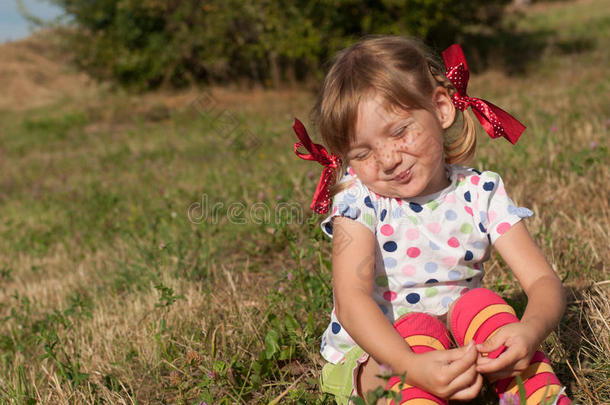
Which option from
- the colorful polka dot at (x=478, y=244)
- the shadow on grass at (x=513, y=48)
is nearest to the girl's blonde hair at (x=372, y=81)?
the colorful polka dot at (x=478, y=244)

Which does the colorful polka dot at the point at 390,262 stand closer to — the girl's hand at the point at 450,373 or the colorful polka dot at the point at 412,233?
the colorful polka dot at the point at 412,233

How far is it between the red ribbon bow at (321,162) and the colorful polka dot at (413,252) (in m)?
0.39

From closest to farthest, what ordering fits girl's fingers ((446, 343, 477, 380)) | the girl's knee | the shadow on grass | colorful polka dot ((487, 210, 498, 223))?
girl's fingers ((446, 343, 477, 380))
the girl's knee
colorful polka dot ((487, 210, 498, 223))
the shadow on grass

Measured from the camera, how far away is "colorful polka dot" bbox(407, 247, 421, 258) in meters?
1.92

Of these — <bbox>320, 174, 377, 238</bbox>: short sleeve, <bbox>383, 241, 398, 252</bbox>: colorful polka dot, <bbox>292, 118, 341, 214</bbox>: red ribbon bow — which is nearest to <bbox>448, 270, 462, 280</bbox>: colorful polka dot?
<bbox>383, 241, 398, 252</bbox>: colorful polka dot

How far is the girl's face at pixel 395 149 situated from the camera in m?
1.81

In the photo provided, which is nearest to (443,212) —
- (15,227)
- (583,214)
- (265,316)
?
(265,316)

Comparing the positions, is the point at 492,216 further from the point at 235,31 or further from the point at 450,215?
the point at 235,31

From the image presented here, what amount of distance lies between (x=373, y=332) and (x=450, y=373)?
27 cm

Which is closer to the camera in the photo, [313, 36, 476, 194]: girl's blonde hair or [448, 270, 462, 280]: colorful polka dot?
[313, 36, 476, 194]: girl's blonde hair

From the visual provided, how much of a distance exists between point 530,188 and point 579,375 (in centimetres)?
195

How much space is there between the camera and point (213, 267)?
323 cm

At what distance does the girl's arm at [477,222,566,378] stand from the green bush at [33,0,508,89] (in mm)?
8454

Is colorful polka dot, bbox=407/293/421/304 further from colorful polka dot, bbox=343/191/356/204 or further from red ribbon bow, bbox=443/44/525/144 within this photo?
red ribbon bow, bbox=443/44/525/144
